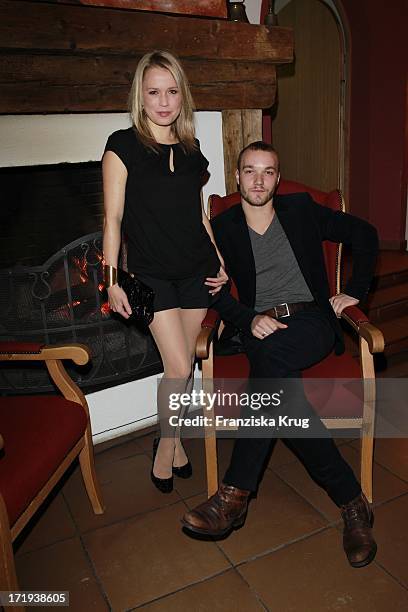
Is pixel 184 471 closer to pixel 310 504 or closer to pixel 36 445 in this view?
pixel 310 504

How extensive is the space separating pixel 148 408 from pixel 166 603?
1.28 metres

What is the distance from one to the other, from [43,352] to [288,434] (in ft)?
3.38

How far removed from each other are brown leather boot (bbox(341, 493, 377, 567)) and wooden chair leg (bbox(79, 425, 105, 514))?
105 centimetres

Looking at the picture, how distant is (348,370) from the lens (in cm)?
212

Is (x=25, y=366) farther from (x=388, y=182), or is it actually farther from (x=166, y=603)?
(x=388, y=182)

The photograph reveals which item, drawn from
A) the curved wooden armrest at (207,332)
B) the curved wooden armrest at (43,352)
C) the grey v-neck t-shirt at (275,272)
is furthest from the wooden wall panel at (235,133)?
the curved wooden armrest at (43,352)

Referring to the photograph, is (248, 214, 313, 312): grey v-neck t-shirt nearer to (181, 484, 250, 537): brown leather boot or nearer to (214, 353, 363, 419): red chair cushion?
(214, 353, 363, 419): red chair cushion

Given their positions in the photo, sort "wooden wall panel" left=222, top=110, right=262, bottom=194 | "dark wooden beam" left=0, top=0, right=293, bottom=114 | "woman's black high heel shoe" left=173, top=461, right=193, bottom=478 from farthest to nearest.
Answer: "wooden wall panel" left=222, top=110, right=262, bottom=194, "woman's black high heel shoe" left=173, top=461, right=193, bottom=478, "dark wooden beam" left=0, top=0, right=293, bottom=114

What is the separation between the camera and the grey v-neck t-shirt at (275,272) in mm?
2312

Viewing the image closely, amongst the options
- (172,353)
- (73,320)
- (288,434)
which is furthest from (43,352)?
(288,434)

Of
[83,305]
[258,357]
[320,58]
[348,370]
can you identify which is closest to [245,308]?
[258,357]

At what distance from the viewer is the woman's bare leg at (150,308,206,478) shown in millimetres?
2139

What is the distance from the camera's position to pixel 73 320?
2.71 m

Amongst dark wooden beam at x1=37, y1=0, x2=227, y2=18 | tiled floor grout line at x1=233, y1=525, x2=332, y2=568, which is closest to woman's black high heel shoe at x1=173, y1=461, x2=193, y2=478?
tiled floor grout line at x1=233, y1=525, x2=332, y2=568
